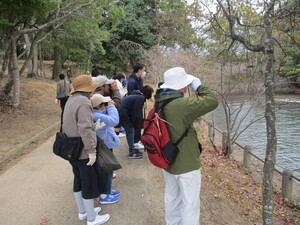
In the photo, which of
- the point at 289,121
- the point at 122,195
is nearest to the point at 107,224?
the point at 122,195

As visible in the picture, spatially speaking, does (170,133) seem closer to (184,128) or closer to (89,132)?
(184,128)

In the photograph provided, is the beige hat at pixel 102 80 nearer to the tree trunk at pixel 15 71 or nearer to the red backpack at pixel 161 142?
the red backpack at pixel 161 142

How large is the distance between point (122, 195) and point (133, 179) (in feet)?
1.90

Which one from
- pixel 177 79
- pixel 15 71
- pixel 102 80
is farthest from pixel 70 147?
pixel 15 71

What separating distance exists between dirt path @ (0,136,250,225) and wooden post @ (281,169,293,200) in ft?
5.93

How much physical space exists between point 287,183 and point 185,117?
4.02 m

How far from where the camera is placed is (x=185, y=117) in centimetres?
222

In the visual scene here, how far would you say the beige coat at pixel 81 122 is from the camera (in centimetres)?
246

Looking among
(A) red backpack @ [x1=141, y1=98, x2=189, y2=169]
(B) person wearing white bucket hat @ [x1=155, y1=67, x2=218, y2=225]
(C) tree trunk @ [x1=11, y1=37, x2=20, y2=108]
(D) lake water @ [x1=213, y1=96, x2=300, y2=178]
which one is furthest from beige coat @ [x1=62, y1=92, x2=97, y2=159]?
(C) tree trunk @ [x1=11, y1=37, x2=20, y2=108]

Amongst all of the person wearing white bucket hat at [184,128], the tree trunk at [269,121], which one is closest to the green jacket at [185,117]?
the person wearing white bucket hat at [184,128]

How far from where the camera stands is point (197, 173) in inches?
91.8

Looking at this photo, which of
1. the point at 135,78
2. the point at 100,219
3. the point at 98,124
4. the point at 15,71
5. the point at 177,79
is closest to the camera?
the point at 177,79

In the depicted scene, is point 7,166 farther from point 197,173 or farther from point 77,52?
point 77,52

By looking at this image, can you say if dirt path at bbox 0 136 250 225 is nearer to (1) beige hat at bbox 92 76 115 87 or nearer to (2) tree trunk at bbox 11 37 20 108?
(1) beige hat at bbox 92 76 115 87
